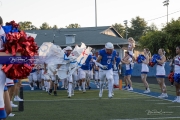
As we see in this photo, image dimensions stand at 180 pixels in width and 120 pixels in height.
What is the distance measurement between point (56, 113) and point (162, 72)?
5.59 metres

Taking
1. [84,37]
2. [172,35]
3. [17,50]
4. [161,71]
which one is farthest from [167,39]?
[17,50]

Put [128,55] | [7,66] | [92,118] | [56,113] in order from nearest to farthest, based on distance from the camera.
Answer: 1. [7,66]
2. [92,118]
3. [56,113]
4. [128,55]

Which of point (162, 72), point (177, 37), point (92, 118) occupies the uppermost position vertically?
→ point (177, 37)

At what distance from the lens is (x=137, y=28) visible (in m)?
94.6

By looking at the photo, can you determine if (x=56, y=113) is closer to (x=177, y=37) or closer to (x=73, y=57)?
(x=73, y=57)

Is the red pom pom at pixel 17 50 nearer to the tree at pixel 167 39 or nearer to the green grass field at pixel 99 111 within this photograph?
the green grass field at pixel 99 111

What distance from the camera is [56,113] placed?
9664 mm

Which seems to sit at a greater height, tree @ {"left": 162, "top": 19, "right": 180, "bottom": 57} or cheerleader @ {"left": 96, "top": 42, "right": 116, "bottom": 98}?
tree @ {"left": 162, "top": 19, "right": 180, "bottom": 57}

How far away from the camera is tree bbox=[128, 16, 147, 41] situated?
94188 millimetres

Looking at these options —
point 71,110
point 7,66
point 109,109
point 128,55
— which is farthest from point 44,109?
point 128,55

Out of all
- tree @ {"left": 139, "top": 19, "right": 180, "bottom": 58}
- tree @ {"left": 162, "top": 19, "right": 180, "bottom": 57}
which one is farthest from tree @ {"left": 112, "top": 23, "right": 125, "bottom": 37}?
tree @ {"left": 162, "top": 19, "right": 180, "bottom": 57}

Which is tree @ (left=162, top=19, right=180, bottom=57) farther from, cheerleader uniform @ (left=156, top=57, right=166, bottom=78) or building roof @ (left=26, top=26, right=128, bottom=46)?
cheerleader uniform @ (left=156, top=57, right=166, bottom=78)

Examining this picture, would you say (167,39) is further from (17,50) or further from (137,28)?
(137,28)

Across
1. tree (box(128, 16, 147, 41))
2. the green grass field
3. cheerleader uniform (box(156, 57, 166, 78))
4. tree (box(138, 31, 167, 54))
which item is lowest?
the green grass field
